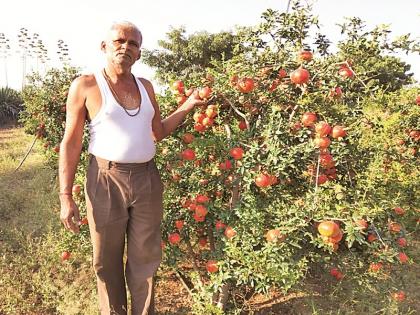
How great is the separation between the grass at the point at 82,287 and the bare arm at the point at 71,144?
142cm

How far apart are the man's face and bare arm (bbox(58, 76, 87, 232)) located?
0.92 feet

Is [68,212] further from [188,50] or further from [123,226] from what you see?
[188,50]

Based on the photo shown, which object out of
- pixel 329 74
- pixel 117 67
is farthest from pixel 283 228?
pixel 117 67

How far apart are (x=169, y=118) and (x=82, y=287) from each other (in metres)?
2.38

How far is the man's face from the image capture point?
2.65 m

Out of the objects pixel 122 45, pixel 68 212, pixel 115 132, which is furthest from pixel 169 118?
pixel 68 212

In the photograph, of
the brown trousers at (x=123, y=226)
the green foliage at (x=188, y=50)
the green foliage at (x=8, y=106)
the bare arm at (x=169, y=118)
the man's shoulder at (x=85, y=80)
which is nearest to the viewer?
the man's shoulder at (x=85, y=80)

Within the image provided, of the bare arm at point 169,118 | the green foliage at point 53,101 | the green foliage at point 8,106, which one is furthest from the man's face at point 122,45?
the green foliage at point 8,106

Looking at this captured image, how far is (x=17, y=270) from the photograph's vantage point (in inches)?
174

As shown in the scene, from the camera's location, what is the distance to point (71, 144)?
2.67m

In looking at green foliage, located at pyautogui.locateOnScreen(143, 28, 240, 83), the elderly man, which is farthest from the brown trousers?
green foliage, located at pyautogui.locateOnScreen(143, 28, 240, 83)

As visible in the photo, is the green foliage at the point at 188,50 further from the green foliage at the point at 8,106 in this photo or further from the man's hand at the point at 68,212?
the man's hand at the point at 68,212

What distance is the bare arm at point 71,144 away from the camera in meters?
2.61

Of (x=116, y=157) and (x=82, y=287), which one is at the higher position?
(x=116, y=157)
